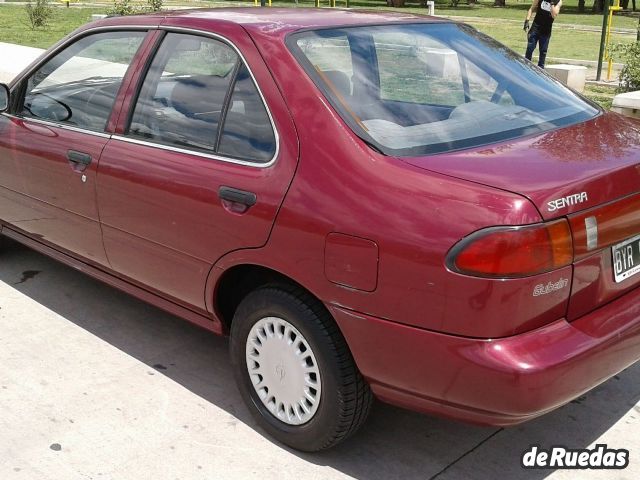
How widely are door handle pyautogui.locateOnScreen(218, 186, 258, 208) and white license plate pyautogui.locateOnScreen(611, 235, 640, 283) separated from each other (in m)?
1.33

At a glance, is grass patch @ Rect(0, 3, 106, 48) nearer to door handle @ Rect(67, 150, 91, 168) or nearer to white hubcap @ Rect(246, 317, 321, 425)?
door handle @ Rect(67, 150, 91, 168)

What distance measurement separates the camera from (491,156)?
2836 millimetres

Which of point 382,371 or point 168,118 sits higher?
point 168,118

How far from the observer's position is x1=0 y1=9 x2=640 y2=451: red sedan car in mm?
2561

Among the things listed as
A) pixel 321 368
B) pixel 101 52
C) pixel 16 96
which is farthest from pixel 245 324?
pixel 16 96

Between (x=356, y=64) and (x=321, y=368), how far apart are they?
1272mm

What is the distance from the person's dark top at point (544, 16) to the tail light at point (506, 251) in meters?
11.2

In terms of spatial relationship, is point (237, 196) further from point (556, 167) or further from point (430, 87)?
point (556, 167)

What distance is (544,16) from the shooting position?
1281 centimetres

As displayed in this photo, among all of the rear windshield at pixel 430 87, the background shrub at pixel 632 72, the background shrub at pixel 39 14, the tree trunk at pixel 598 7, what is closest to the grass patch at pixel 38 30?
the background shrub at pixel 39 14

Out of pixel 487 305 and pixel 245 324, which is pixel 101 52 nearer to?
pixel 245 324

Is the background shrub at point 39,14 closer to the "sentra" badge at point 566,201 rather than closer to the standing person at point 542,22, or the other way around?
the standing person at point 542,22

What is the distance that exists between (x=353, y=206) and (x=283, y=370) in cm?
81

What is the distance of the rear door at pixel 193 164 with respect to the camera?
3.09 m
